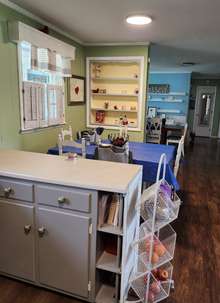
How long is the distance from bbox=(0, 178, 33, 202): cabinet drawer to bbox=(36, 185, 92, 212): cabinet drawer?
7 centimetres

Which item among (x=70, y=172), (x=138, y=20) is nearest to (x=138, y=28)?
(x=138, y=20)

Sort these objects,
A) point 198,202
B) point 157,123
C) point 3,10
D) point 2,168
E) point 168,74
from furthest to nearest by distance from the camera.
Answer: point 168,74, point 157,123, point 198,202, point 3,10, point 2,168

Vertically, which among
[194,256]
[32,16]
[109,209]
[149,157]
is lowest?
[194,256]

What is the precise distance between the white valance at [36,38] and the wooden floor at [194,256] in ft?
7.60

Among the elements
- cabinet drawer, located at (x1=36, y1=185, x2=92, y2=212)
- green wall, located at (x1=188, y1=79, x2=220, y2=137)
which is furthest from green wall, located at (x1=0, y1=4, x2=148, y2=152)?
green wall, located at (x1=188, y1=79, x2=220, y2=137)

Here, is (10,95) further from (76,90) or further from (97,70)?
(97,70)

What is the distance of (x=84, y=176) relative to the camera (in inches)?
65.7

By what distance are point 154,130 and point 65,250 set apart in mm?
5411

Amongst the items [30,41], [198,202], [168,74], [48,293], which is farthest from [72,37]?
[168,74]

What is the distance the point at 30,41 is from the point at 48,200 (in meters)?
1.96

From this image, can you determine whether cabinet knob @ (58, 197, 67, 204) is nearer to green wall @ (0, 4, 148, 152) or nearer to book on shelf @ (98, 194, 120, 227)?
book on shelf @ (98, 194, 120, 227)

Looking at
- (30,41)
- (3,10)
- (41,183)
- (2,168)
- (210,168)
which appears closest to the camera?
(41,183)

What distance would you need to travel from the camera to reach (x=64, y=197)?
1.62m

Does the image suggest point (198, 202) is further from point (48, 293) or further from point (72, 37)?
point (72, 37)
